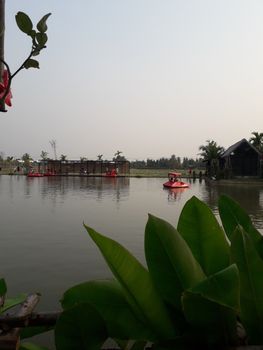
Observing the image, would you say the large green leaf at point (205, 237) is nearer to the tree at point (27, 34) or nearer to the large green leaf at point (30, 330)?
the large green leaf at point (30, 330)

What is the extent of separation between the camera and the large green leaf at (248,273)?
28.2 inches

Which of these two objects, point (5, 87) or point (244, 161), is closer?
point (5, 87)

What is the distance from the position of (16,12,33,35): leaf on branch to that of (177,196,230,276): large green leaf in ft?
2.12

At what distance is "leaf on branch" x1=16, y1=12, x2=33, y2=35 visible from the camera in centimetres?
102

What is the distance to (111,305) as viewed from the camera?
80cm

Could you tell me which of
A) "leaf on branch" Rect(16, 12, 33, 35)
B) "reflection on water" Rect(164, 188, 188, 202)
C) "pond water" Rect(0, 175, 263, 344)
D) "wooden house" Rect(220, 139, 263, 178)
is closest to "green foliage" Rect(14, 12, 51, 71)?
"leaf on branch" Rect(16, 12, 33, 35)

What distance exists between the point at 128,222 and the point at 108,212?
2590mm

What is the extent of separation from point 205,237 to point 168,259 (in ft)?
0.50

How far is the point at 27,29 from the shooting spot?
1.04m

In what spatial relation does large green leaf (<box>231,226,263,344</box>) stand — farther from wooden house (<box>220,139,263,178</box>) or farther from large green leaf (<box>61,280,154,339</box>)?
wooden house (<box>220,139,263,178</box>)

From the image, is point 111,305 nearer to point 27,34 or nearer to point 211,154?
point 27,34

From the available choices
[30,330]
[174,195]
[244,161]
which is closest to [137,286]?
[30,330]

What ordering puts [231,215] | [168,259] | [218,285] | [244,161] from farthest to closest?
[244,161] → [231,215] → [168,259] → [218,285]

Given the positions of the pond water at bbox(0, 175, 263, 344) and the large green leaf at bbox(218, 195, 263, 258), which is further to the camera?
the pond water at bbox(0, 175, 263, 344)
